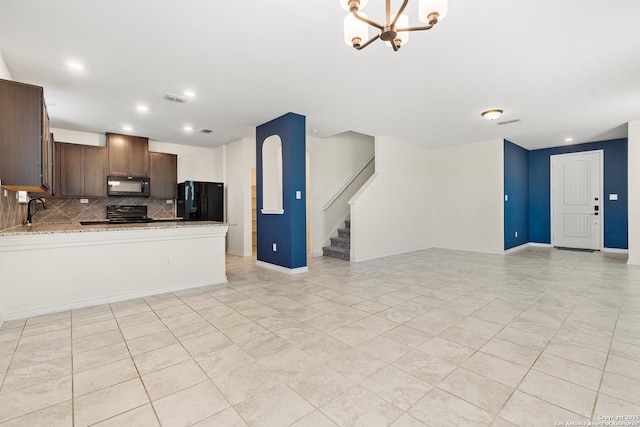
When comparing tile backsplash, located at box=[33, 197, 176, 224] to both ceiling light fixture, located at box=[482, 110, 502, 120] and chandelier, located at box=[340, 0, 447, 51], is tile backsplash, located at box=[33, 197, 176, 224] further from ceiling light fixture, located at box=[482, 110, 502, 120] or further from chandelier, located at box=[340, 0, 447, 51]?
ceiling light fixture, located at box=[482, 110, 502, 120]

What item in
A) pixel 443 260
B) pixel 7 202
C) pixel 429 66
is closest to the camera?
pixel 429 66

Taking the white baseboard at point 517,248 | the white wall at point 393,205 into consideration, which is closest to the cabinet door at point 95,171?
the white wall at point 393,205

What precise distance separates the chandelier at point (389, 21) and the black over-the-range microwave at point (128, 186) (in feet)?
19.1

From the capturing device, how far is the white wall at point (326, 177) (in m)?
6.73

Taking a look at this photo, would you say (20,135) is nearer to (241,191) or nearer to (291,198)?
(291,198)

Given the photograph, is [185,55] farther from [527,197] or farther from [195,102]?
[527,197]

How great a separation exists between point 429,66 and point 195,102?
3.24 meters

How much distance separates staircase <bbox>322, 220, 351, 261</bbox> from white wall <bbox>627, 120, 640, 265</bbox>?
5.16m

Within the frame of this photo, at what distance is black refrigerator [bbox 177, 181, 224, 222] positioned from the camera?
21.2 feet

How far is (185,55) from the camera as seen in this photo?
3.05 meters

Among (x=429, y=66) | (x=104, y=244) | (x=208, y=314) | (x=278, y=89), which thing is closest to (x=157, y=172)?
(x=104, y=244)

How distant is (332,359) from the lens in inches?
84.9

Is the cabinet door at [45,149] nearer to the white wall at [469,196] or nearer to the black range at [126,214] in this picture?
the black range at [126,214]

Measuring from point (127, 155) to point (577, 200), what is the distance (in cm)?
1049
